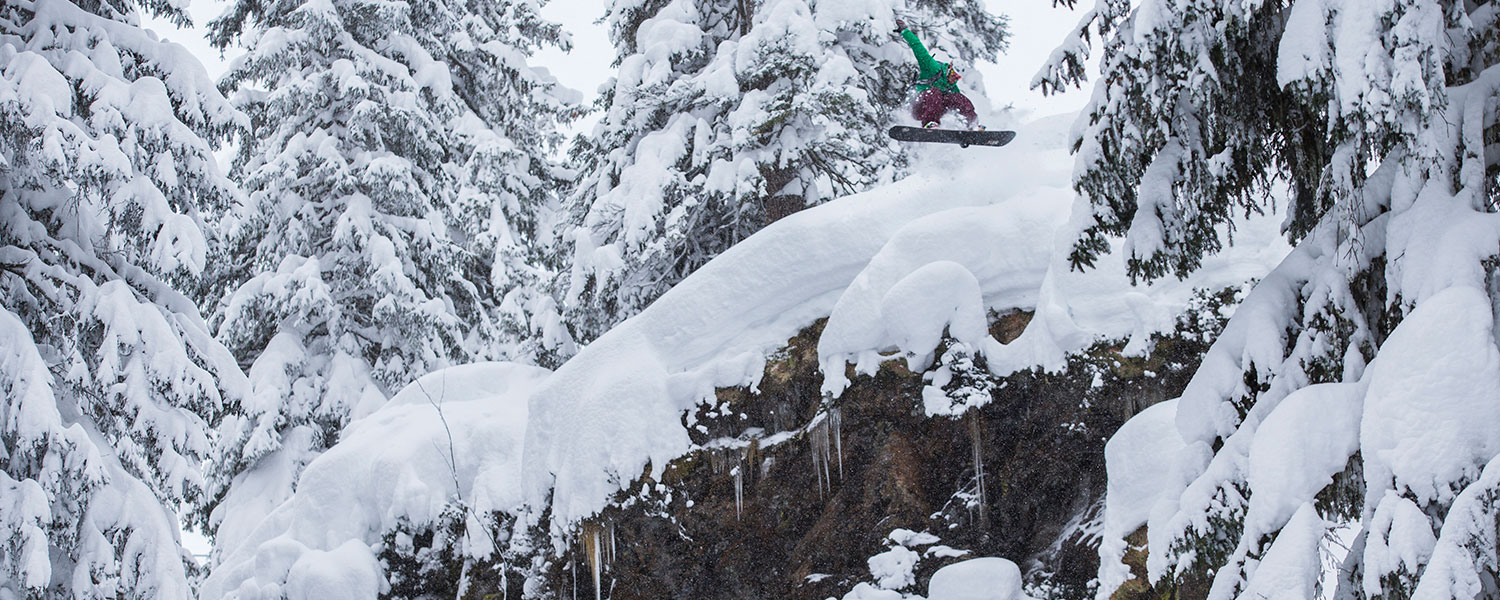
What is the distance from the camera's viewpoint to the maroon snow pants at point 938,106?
1063cm

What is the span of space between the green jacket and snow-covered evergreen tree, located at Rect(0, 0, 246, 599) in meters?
6.74

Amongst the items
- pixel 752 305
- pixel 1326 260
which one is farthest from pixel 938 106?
pixel 1326 260

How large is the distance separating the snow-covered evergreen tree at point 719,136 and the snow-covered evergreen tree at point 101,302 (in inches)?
158

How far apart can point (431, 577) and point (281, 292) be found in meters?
6.60

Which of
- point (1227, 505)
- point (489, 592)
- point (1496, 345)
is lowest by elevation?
point (489, 592)

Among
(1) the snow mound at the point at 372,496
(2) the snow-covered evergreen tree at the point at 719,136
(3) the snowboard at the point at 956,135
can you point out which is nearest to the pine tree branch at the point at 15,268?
(1) the snow mound at the point at 372,496

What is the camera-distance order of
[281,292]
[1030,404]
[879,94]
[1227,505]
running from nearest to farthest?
[1227,505] → [1030,404] → [879,94] → [281,292]

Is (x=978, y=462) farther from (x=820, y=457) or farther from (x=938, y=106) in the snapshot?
A: (x=938, y=106)

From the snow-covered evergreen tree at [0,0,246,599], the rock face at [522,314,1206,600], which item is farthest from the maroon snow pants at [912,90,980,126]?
the snow-covered evergreen tree at [0,0,246,599]

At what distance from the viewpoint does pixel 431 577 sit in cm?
936

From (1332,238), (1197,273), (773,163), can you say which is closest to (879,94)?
(773,163)

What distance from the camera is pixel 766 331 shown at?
29.0 feet

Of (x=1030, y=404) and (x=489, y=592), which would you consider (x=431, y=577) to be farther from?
(x=1030, y=404)

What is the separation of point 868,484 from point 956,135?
13.9 ft
